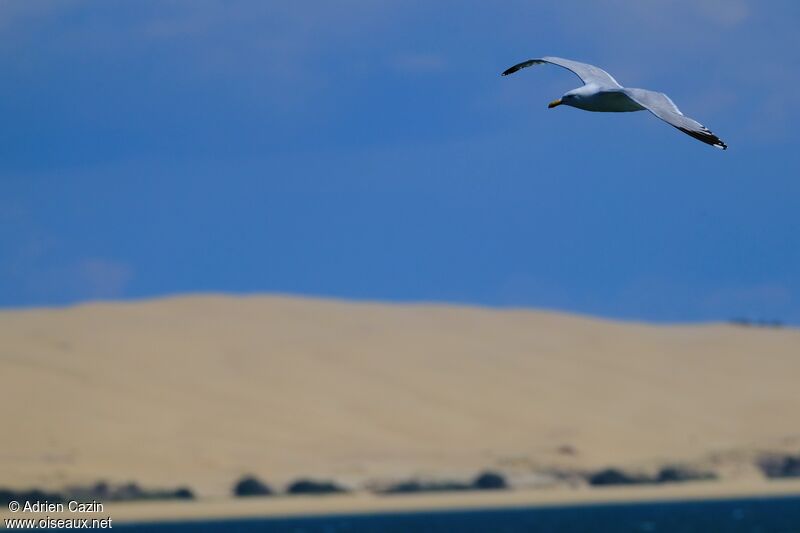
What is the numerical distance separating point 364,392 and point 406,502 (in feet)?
57.2

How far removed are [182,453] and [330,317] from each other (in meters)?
27.4

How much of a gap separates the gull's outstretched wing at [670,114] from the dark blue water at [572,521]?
24886 millimetres

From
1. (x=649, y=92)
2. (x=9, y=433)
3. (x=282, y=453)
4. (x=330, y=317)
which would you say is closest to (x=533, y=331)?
(x=330, y=317)

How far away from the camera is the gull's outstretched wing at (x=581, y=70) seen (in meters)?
19.0

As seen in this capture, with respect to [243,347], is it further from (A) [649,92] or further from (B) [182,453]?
(A) [649,92]

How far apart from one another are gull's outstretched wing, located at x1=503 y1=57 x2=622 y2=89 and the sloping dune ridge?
39.4 meters

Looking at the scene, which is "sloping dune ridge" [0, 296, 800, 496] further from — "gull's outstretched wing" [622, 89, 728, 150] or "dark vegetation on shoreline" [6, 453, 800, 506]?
"gull's outstretched wing" [622, 89, 728, 150]

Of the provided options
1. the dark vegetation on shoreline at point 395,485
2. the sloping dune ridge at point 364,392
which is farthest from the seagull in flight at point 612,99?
the sloping dune ridge at point 364,392

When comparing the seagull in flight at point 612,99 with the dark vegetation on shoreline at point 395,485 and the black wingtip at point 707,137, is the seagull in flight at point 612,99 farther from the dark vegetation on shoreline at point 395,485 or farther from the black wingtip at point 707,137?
the dark vegetation on shoreline at point 395,485

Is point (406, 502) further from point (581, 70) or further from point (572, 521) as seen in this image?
point (581, 70)

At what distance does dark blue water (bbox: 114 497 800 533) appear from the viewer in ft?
145

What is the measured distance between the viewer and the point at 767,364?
86062 millimetres

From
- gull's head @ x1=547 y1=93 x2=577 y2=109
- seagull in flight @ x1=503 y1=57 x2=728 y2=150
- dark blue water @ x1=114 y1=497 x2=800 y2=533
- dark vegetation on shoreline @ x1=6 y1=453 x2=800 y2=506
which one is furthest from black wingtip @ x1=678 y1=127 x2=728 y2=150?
dark vegetation on shoreline @ x1=6 y1=453 x2=800 y2=506

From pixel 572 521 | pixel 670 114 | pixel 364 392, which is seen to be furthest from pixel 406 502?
pixel 670 114
